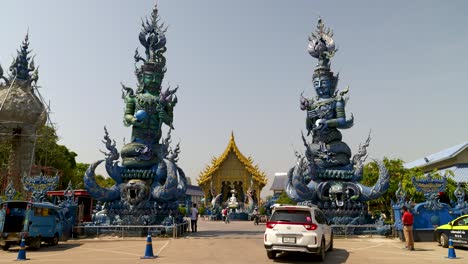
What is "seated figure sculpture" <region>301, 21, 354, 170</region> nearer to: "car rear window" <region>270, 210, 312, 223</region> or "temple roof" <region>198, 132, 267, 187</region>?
"car rear window" <region>270, 210, 312, 223</region>

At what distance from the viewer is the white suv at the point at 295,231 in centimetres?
1025

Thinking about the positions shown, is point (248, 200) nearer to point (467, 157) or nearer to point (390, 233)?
point (467, 157)

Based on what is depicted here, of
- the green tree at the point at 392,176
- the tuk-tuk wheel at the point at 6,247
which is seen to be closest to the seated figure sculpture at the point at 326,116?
the green tree at the point at 392,176

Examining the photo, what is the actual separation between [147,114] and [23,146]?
16.3 metres

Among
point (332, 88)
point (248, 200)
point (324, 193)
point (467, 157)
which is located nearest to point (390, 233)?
point (324, 193)

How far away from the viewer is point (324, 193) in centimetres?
2123

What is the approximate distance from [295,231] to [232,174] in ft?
124

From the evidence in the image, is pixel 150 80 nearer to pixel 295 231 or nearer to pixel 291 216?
pixel 291 216

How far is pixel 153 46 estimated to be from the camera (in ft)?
79.6

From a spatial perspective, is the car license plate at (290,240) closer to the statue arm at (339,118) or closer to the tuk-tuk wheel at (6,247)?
the tuk-tuk wheel at (6,247)

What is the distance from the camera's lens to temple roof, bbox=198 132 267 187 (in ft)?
153

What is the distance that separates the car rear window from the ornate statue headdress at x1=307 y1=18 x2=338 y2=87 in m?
14.2

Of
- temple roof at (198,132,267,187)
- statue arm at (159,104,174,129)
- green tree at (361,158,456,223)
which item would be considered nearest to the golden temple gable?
temple roof at (198,132,267,187)

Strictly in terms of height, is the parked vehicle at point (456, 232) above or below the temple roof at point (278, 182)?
below
